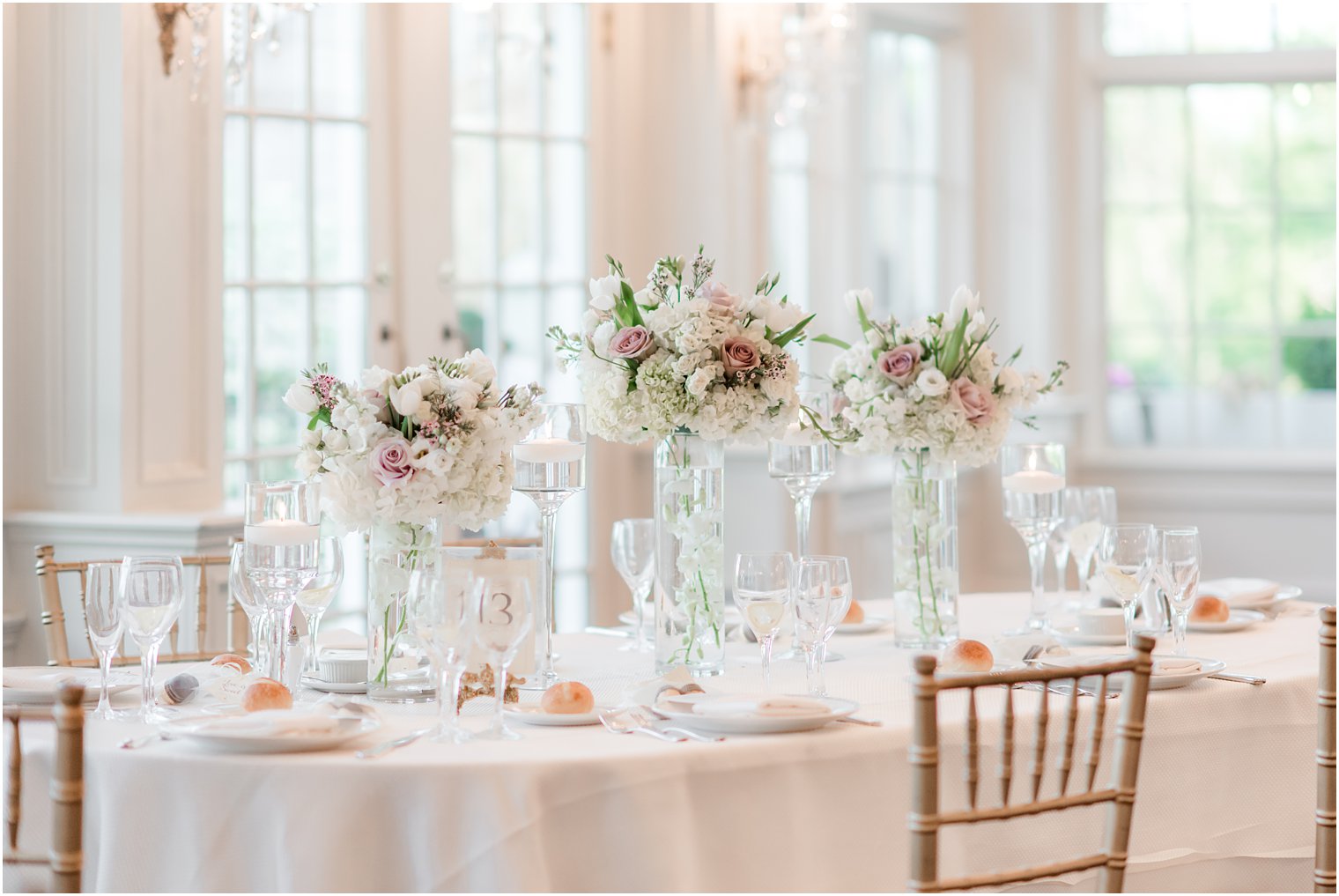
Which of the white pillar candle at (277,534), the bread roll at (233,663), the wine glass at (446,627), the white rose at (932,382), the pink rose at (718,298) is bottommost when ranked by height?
the bread roll at (233,663)

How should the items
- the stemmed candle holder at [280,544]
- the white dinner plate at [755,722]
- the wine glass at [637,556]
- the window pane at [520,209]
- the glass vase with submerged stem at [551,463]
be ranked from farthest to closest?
the window pane at [520,209] < the wine glass at [637,556] < the glass vase with submerged stem at [551,463] < the stemmed candle holder at [280,544] < the white dinner plate at [755,722]

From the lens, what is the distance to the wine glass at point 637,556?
249 cm

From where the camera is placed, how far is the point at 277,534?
2.03 meters

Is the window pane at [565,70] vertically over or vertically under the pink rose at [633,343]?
over

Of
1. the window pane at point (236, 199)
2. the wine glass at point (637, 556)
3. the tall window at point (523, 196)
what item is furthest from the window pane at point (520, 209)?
the wine glass at point (637, 556)

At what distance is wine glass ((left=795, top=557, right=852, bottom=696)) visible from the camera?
1993 millimetres

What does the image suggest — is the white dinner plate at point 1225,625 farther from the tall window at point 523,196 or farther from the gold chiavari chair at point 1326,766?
the tall window at point 523,196

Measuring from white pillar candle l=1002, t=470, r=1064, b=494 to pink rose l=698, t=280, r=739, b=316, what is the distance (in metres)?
0.67

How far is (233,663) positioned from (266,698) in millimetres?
279

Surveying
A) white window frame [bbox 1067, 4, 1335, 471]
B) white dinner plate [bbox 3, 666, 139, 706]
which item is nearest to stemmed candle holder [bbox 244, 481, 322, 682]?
white dinner plate [bbox 3, 666, 139, 706]

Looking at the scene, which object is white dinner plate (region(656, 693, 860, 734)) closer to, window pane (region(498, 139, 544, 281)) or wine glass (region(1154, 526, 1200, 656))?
wine glass (region(1154, 526, 1200, 656))

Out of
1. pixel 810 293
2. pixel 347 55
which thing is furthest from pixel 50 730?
pixel 810 293

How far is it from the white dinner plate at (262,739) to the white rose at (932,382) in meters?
1.02

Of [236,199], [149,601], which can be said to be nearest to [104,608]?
[149,601]
